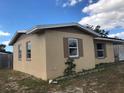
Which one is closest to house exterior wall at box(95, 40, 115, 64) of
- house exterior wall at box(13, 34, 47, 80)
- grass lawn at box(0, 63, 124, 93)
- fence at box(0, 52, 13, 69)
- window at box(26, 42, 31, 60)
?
window at box(26, 42, 31, 60)

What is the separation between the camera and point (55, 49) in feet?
43.8

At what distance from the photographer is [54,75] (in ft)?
42.9

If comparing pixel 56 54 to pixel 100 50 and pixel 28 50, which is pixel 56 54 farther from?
pixel 100 50

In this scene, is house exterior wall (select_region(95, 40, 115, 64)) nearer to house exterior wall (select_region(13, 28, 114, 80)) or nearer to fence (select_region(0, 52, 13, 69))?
house exterior wall (select_region(13, 28, 114, 80))

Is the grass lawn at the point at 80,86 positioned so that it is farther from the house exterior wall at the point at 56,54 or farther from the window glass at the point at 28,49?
the window glass at the point at 28,49

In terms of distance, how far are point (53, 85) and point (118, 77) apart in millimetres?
3808

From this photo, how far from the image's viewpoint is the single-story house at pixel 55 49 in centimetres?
1305

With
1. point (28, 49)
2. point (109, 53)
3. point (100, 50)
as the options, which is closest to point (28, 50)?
point (28, 49)

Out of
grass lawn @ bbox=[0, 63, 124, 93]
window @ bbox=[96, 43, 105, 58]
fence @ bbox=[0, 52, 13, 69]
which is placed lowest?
grass lawn @ bbox=[0, 63, 124, 93]

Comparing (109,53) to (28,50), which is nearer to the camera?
(28,50)

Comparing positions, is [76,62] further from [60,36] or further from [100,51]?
[100,51]

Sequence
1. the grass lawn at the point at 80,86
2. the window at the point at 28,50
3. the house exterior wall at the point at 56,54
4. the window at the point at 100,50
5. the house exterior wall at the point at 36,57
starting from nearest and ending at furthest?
the grass lawn at the point at 80,86
the house exterior wall at the point at 56,54
the house exterior wall at the point at 36,57
the window at the point at 28,50
the window at the point at 100,50

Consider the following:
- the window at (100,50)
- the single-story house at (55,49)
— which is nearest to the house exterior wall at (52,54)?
the single-story house at (55,49)

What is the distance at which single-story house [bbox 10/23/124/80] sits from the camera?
13047mm
